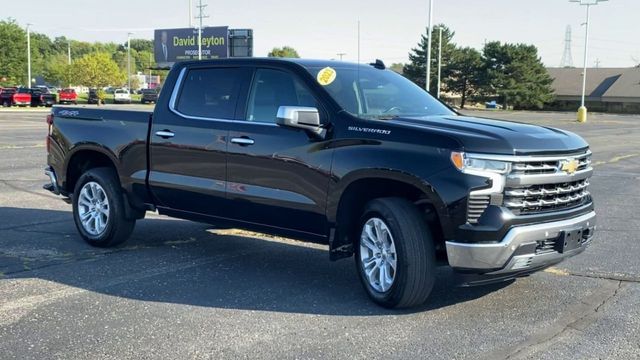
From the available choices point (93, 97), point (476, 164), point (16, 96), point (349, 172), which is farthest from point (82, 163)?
point (93, 97)

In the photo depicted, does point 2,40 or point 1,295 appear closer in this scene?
point 1,295

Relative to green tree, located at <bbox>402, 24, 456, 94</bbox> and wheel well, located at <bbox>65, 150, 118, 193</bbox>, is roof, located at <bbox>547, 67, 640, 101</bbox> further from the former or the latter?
wheel well, located at <bbox>65, 150, 118, 193</bbox>

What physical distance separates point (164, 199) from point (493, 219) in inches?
132

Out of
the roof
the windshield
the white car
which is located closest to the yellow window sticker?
the windshield

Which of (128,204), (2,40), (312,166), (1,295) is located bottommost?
(1,295)

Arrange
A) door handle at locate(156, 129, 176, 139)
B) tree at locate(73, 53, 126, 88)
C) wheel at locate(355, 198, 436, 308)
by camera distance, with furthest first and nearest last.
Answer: tree at locate(73, 53, 126, 88)
door handle at locate(156, 129, 176, 139)
wheel at locate(355, 198, 436, 308)

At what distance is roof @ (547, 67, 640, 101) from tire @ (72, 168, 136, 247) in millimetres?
83141

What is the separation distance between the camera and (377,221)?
5094 mm

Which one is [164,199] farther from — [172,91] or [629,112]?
[629,112]

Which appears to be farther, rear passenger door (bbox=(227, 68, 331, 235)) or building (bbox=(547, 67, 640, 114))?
building (bbox=(547, 67, 640, 114))

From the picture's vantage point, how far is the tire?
22.6 ft

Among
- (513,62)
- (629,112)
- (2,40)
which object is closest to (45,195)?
(2,40)

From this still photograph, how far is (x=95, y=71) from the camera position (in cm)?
7588

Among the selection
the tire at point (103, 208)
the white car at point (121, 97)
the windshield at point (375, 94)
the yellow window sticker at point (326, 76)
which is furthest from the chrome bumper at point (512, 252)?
the white car at point (121, 97)
